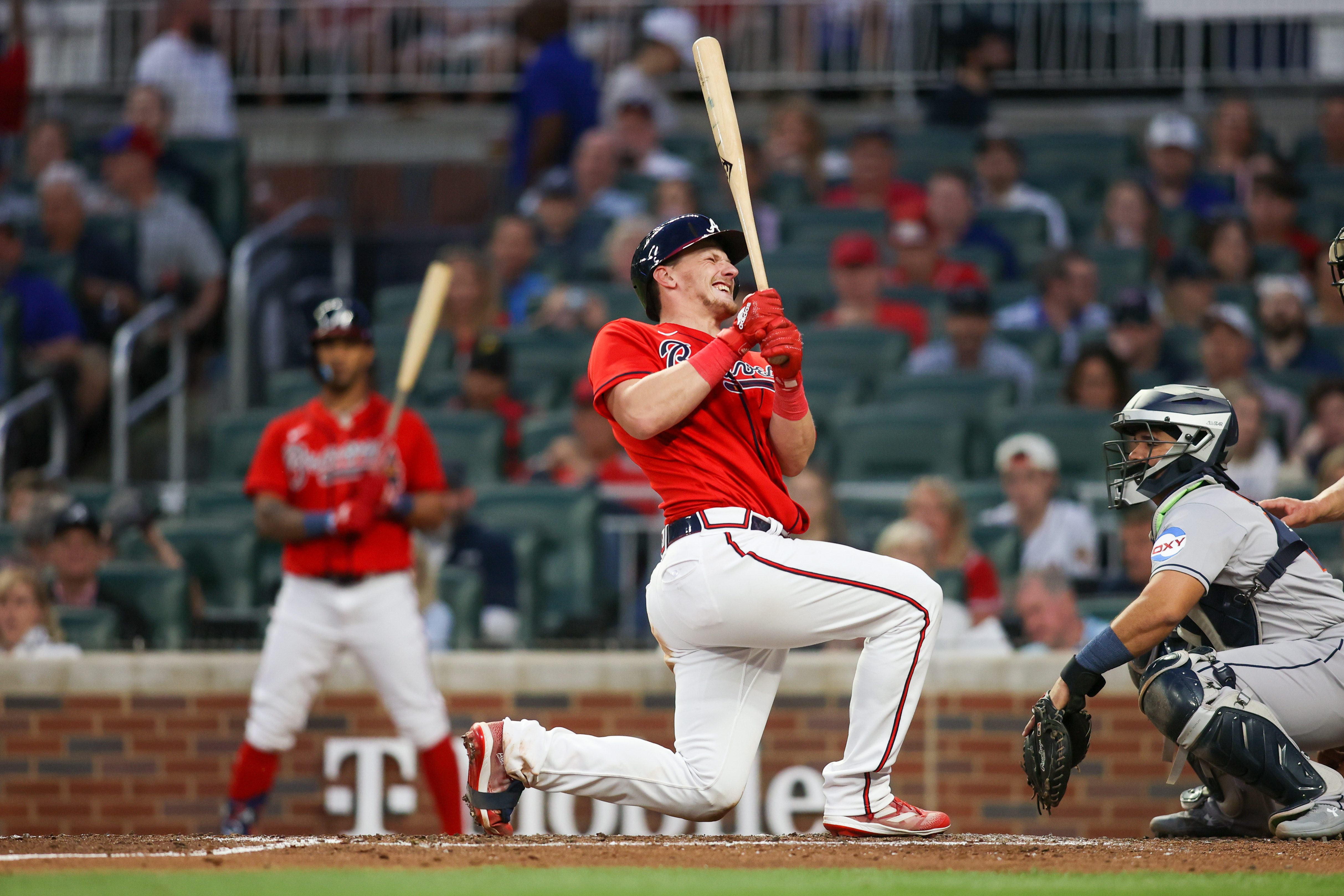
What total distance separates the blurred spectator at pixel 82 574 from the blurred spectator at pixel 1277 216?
671cm

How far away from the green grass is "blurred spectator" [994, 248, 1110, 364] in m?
5.80

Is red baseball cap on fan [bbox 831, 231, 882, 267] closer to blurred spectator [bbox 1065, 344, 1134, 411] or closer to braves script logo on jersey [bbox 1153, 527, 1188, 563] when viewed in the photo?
blurred spectator [bbox 1065, 344, 1134, 411]

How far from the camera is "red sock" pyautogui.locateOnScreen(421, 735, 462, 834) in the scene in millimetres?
6141

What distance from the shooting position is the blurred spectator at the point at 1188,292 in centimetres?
912

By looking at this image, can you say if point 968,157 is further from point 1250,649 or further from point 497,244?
point 1250,649

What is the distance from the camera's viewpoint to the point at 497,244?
9.78 meters

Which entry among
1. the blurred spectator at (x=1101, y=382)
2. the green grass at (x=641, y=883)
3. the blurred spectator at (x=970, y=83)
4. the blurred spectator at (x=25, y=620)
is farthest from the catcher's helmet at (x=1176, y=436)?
the blurred spectator at (x=970, y=83)

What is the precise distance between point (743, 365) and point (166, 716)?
3540 millimetres

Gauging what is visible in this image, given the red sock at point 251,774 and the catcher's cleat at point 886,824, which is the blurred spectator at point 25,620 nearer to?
the red sock at point 251,774

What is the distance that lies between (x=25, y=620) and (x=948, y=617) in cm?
383

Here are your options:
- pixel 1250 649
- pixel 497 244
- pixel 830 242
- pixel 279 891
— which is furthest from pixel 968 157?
pixel 279 891

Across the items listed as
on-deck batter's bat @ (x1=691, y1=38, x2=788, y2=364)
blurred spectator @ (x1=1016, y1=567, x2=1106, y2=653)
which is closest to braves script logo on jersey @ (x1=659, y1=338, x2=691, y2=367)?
on-deck batter's bat @ (x1=691, y1=38, x2=788, y2=364)

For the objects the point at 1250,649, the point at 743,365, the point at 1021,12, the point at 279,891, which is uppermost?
the point at 1021,12

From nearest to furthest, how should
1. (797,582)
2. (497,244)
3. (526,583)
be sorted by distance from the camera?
(797,582), (526,583), (497,244)
